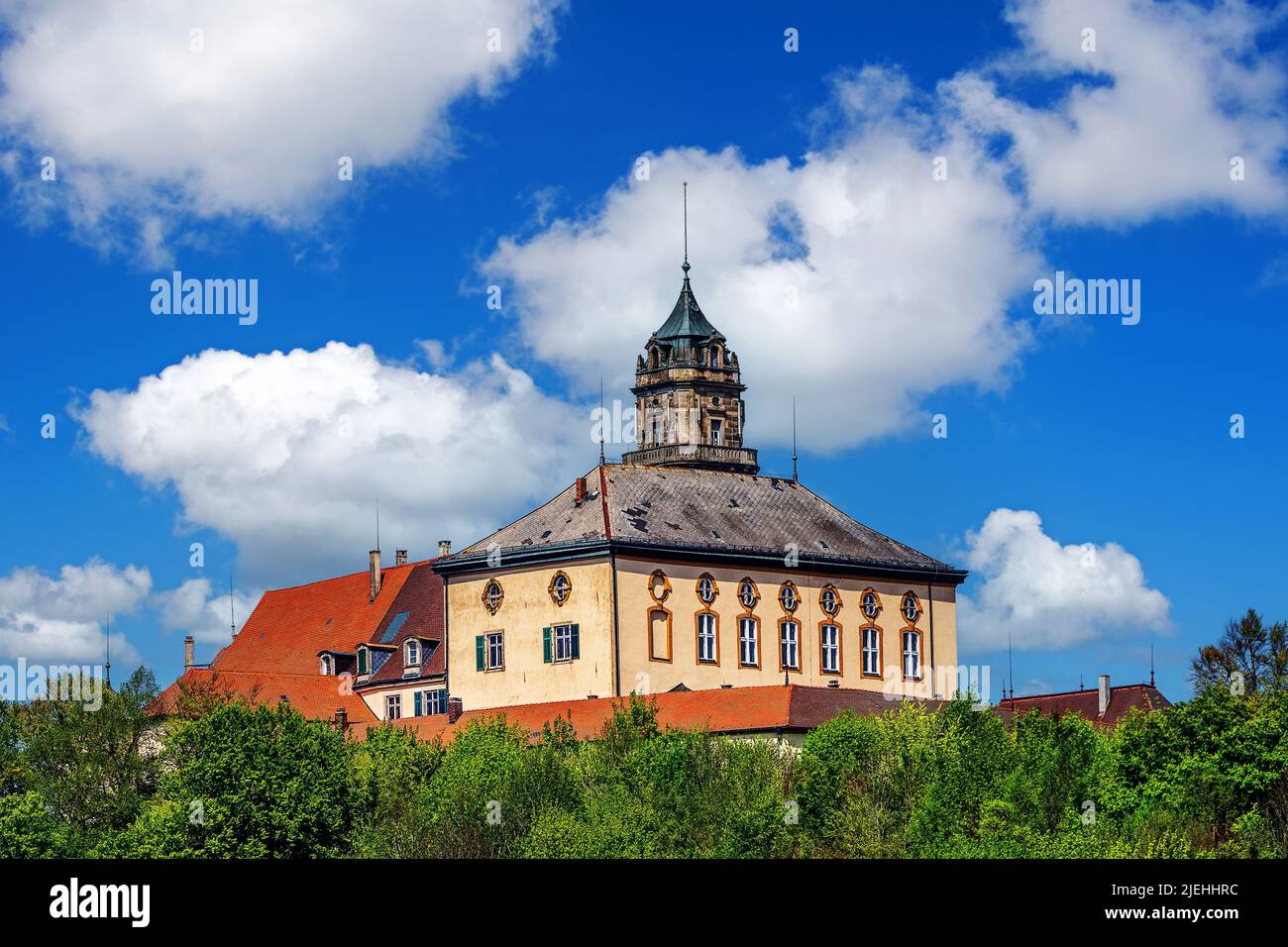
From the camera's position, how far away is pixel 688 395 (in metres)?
134

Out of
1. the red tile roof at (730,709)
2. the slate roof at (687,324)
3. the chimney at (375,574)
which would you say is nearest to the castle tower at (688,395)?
the slate roof at (687,324)

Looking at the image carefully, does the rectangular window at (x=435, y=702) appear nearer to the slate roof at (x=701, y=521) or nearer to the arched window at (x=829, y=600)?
the slate roof at (x=701, y=521)

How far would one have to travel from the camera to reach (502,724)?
83188 mm

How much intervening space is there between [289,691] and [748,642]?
24.7 m

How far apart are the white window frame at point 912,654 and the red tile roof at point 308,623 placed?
3045cm

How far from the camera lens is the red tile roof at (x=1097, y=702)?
10294cm

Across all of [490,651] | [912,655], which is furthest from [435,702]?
[912,655]

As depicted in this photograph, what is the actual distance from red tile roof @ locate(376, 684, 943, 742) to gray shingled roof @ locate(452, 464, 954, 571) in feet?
28.0

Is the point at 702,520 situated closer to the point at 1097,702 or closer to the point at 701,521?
the point at 701,521

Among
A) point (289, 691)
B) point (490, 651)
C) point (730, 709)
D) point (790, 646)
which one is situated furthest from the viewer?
point (289, 691)

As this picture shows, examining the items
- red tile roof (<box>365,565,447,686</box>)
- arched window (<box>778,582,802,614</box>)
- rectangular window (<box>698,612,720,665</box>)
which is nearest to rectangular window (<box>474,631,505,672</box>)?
red tile roof (<box>365,565,447,686</box>)

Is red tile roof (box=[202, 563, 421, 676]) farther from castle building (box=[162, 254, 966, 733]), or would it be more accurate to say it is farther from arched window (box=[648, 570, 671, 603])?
arched window (box=[648, 570, 671, 603])

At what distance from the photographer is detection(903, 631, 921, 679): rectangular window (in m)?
98.8
